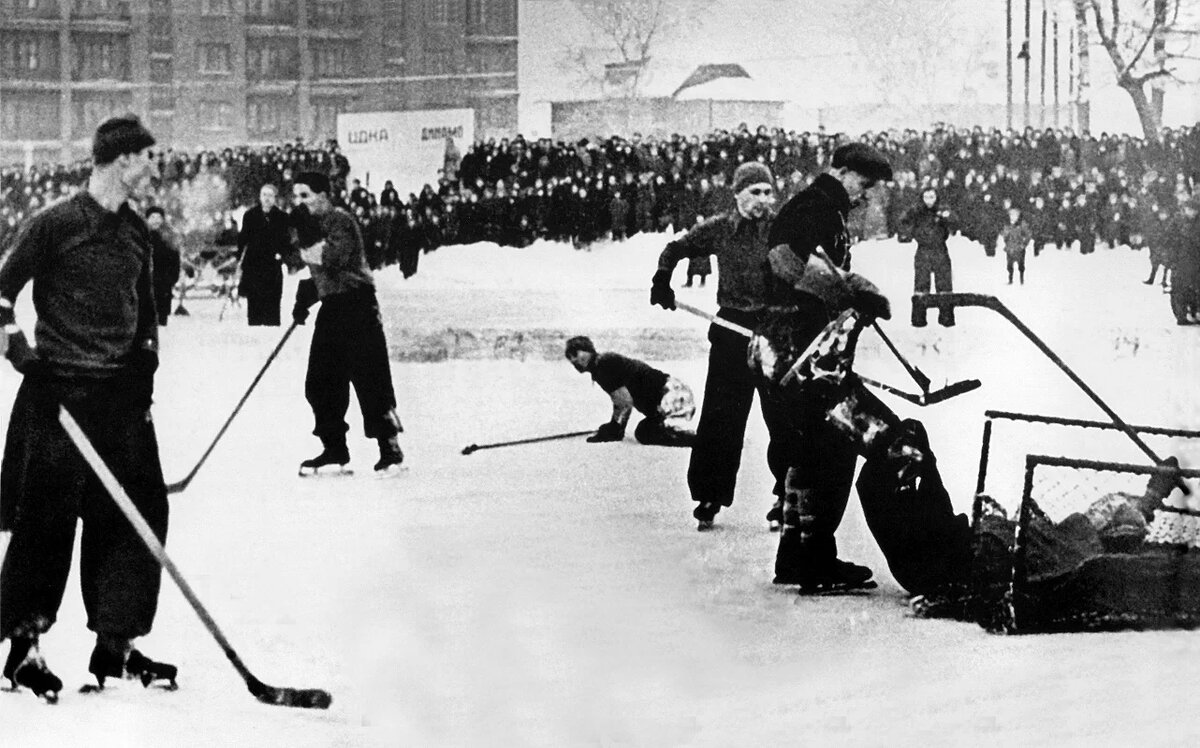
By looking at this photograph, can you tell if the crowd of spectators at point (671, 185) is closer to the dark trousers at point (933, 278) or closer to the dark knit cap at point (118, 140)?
the dark trousers at point (933, 278)

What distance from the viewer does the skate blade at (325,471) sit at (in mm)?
4207

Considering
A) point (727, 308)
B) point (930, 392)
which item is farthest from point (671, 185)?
point (930, 392)

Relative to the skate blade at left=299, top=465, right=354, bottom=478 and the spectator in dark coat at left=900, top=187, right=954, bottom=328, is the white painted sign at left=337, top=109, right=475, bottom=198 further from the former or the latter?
the spectator in dark coat at left=900, top=187, right=954, bottom=328

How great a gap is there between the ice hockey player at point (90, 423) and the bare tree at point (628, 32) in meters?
1.17

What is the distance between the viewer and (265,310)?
4.39 meters

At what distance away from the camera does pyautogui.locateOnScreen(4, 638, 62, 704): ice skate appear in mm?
3764

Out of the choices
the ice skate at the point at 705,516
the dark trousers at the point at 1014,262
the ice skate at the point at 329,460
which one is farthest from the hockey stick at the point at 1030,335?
the ice skate at the point at 329,460

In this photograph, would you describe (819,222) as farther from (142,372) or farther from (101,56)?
(101,56)

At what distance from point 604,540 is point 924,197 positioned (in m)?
1.21

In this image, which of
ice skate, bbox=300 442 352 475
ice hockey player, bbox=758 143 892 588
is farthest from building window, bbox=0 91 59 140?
ice hockey player, bbox=758 143 892 588

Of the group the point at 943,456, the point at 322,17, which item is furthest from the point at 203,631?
the point at 943,456

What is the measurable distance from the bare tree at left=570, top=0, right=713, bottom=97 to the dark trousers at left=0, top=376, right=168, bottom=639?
1.49 metres

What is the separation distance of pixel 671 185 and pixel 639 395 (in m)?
0.55

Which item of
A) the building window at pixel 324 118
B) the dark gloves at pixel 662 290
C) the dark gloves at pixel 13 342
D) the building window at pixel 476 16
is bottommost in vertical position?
the dark gloves at pixel 13 342
